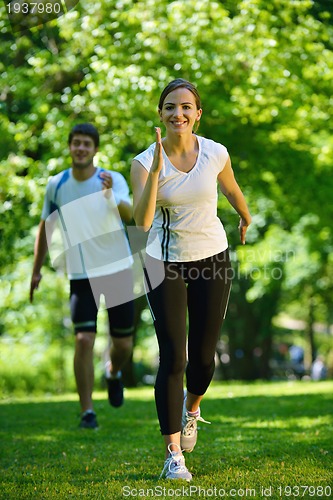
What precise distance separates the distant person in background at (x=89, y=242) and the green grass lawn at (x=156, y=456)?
0.77 meters

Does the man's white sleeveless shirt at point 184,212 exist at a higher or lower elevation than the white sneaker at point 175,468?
higher

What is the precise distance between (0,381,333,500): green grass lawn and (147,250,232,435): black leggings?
44 cm

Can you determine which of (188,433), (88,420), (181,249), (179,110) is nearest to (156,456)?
(188,433)

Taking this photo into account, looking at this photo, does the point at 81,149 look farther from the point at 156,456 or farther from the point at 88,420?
the point at 156,456

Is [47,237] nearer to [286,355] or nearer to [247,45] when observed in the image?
[247,45]

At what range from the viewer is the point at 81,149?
21.9 ft

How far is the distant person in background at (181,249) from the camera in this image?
13.9 ft

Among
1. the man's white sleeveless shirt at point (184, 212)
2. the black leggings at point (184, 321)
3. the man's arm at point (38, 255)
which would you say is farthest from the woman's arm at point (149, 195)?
the man's arm at point (38, 255)

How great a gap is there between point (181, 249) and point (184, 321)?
1.29ft

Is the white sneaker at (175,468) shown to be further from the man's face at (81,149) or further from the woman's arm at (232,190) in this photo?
the man's face at (81,149)

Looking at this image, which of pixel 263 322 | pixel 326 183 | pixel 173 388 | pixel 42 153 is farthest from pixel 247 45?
pixel 263 322

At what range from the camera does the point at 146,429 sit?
22.9 feet

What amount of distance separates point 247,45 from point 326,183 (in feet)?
18.7

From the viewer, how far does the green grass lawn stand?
384 centimetres
